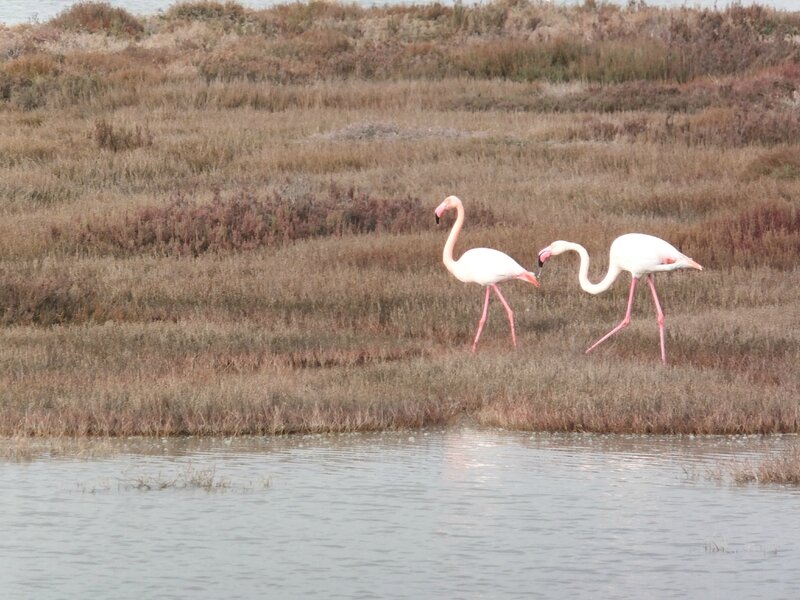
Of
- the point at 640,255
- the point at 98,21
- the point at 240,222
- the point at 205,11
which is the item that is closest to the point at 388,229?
the point at 240,222

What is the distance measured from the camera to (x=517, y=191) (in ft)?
67.2

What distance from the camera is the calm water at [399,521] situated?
6.52 m

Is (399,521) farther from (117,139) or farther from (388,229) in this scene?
(117,139)

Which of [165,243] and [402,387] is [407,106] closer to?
[165,243]

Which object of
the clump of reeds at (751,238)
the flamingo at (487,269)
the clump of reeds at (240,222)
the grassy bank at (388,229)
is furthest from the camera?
the clump of reeds at (240,222)

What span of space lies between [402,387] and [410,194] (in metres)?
9.88

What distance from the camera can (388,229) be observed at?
1838 cm

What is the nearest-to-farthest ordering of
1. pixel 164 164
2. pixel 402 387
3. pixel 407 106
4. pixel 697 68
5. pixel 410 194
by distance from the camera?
1. pixel 402 387
2. pixel 410 194
3. pixel 164 164
4. pixel 407 106
5. pixel 697 68

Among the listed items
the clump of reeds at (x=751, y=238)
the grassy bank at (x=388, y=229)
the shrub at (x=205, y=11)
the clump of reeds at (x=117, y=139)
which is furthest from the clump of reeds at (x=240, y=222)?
the shrub at (x=205, y=11)

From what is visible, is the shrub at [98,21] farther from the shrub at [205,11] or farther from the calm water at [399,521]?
the calm water at [399,521]

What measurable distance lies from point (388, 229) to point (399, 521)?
10977 mm

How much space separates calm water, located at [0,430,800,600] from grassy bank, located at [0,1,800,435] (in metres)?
0.79

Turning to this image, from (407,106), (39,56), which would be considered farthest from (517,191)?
(39,56)

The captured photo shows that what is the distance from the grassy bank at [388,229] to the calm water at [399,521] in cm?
79
